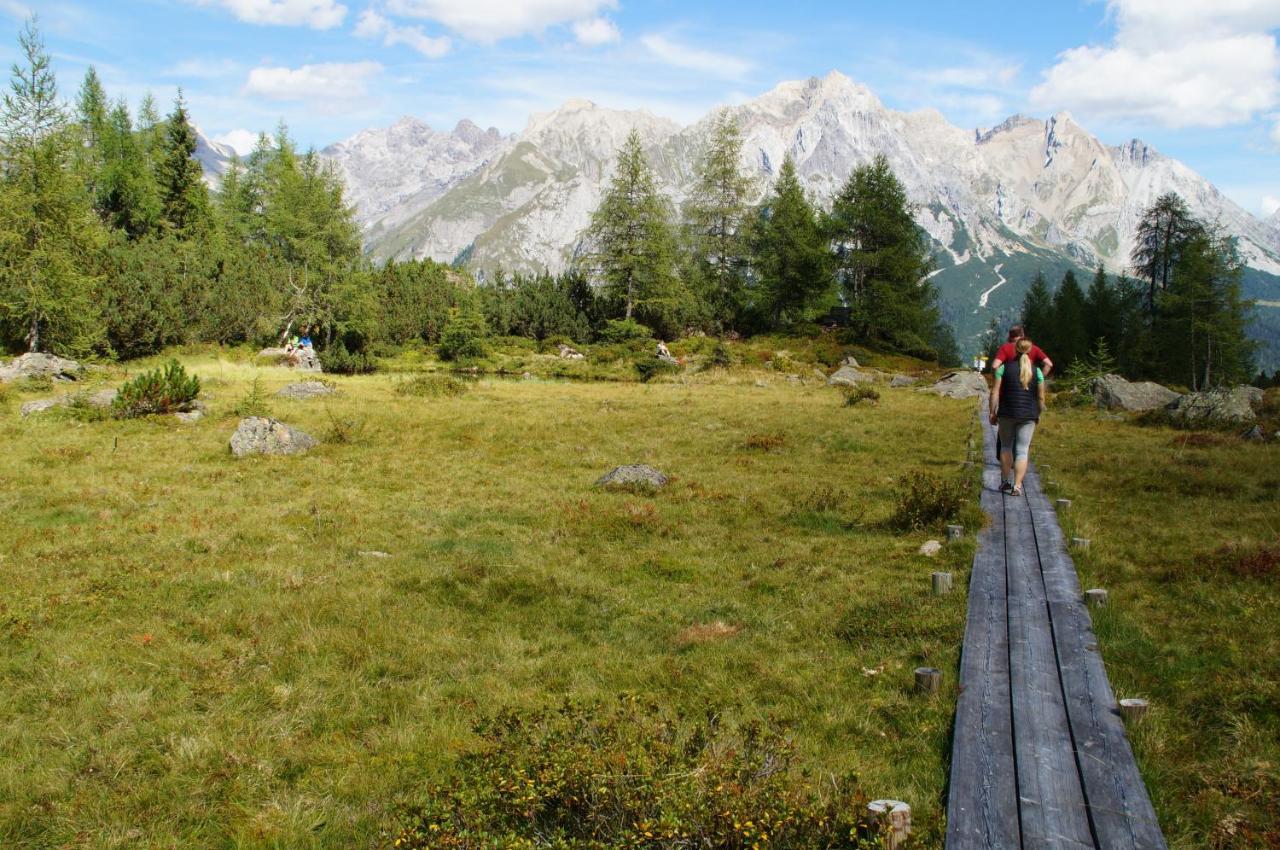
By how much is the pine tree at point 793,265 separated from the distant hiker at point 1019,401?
44.9m

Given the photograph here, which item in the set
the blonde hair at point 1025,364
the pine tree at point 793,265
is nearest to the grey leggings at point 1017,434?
the blonde hair at point 1025,364

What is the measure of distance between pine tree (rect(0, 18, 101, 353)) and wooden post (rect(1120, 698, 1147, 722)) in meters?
42.0

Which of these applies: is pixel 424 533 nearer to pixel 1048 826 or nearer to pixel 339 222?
pixel 1048 826

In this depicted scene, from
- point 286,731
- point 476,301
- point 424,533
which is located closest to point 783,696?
point 286,731

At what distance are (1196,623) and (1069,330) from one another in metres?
79.1

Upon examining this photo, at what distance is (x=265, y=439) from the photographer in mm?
19516

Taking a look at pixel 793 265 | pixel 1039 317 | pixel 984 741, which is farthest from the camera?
pixel 1039 317

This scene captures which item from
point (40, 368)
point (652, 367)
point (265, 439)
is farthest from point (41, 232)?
point (652, 367)

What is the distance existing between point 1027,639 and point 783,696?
2.86m

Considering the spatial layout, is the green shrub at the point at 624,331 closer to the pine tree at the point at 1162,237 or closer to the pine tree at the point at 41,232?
the pine tree at the point at 41,232

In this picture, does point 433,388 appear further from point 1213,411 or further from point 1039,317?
point 1039,317

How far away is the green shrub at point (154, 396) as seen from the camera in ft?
75.3

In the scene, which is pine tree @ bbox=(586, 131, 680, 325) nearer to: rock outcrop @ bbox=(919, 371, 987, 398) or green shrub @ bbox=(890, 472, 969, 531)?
rock outcrop @ bbox=(919, 371, 987, 398)

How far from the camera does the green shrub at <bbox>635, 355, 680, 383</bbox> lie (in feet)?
151
